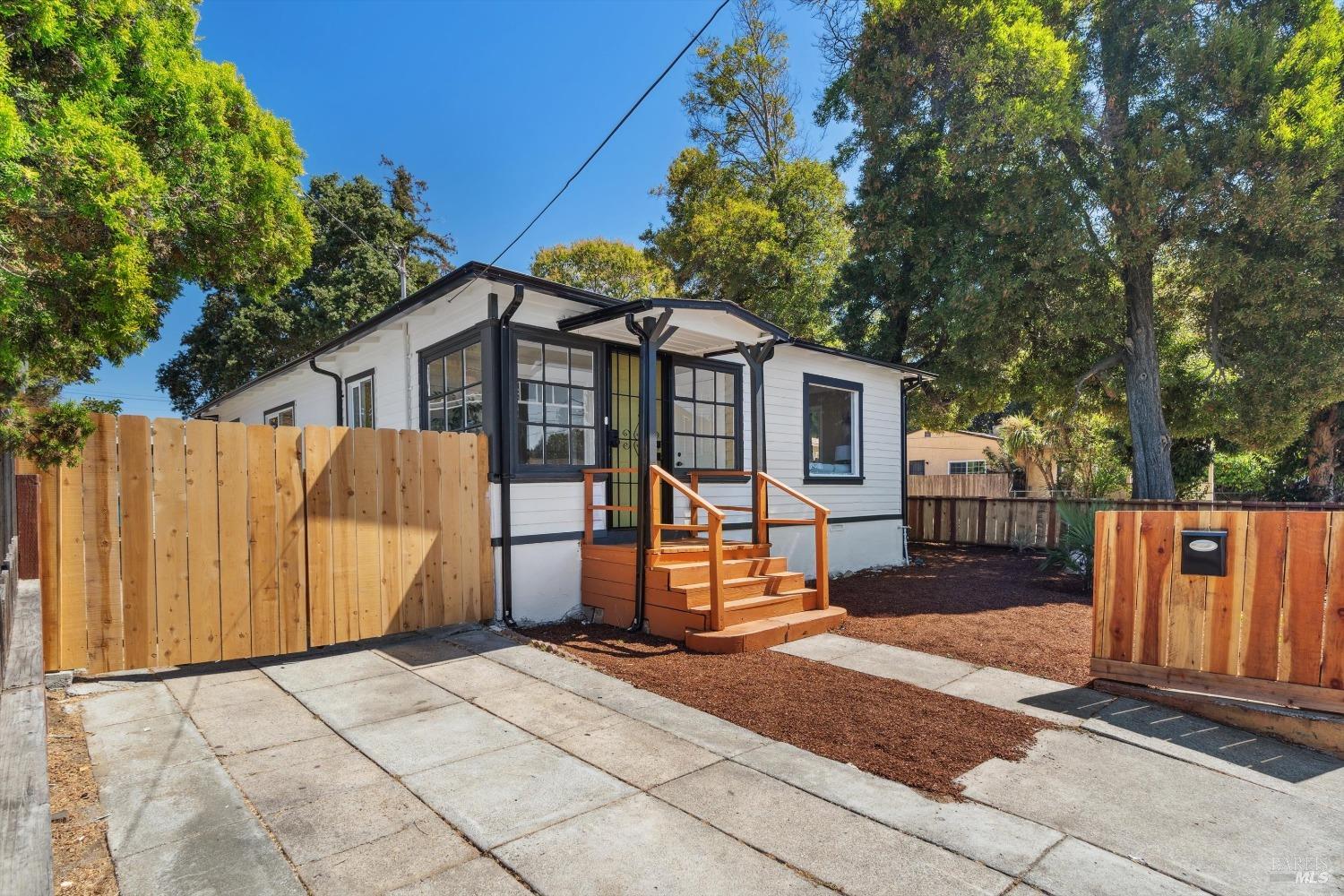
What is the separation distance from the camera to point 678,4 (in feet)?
19.5

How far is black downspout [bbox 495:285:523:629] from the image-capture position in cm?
593

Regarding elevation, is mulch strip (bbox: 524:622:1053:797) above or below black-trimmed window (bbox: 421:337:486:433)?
below

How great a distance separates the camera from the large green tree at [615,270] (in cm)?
2138

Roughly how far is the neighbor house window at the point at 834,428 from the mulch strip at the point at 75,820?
8.05m

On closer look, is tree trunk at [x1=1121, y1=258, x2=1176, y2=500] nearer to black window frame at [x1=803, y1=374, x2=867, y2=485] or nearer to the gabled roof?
black window frame at [x1=803, y1=374, x2=867, y2=485]

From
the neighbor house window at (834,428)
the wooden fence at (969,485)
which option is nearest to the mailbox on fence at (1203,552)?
the neighbor house window at (834,428)

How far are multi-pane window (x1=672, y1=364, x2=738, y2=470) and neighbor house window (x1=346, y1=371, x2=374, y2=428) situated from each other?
13.5 ft

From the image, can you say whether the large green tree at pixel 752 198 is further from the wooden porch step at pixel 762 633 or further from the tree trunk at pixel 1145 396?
the wooden porch step at pixel 762 633

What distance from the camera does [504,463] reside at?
5934mm

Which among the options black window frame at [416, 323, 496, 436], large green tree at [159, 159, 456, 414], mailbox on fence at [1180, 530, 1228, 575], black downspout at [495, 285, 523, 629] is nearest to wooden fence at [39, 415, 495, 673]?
black downspout at [495, 285, 523, 629]

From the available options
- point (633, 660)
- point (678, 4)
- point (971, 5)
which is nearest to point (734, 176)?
point (971, 5)

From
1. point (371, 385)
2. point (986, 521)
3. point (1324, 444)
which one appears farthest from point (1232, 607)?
point (1324, 444)

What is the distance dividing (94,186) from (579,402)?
13.1 ft

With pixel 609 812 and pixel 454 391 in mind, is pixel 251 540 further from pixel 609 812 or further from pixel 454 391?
pixel 609 812
